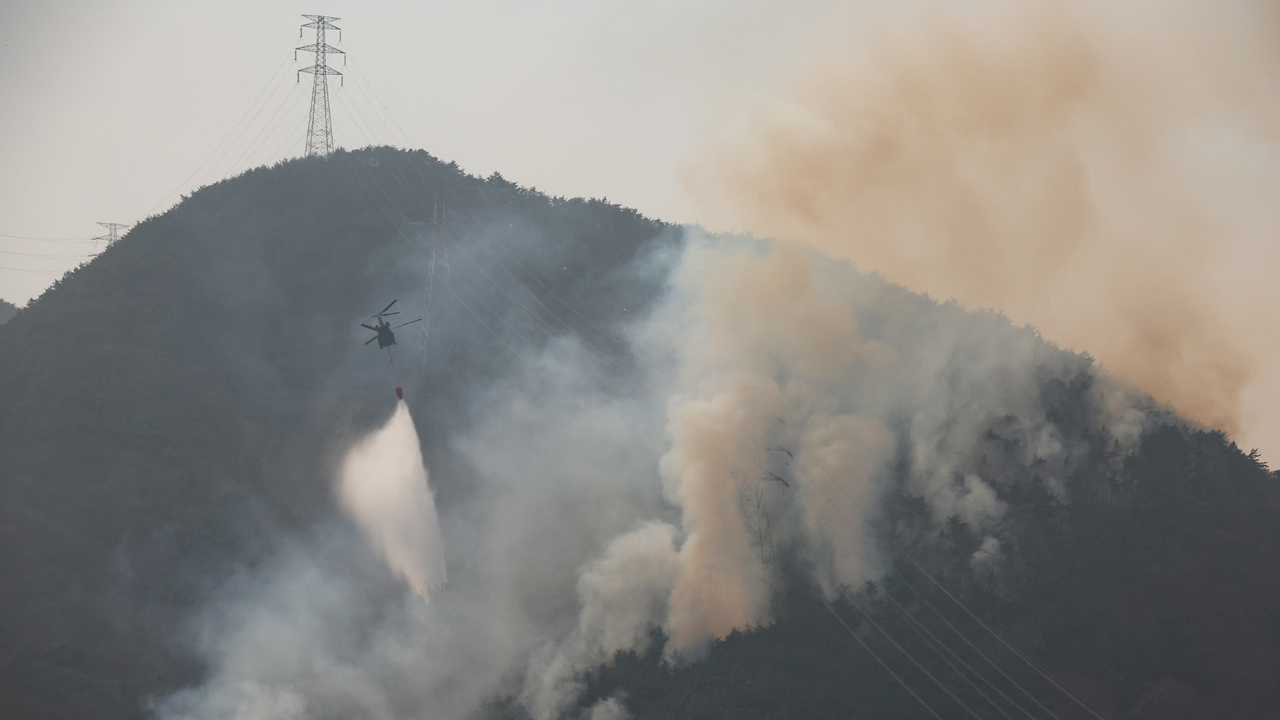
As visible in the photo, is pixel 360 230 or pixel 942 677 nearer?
pixel 942 677

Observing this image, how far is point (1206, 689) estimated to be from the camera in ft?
158

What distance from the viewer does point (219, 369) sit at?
71.4 meters

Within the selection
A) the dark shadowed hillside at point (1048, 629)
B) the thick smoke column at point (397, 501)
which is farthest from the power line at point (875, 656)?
the thick smoke column at point (397, 501)

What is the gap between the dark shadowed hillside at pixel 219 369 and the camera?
55.4 m

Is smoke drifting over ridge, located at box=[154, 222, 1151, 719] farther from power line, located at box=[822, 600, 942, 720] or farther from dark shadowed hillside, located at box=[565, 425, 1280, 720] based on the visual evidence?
dark shadowed hillside, located at box=[565, 425, 1280, 720]

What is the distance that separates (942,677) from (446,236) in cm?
5482

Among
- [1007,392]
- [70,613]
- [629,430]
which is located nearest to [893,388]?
[1007,392]

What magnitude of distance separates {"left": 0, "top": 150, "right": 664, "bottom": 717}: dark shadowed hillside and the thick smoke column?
163 centimetres

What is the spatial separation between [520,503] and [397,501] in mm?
8041

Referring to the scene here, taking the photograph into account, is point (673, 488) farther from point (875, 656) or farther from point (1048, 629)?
point (1048, 629)

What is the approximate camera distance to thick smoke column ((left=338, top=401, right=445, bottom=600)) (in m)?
60.1

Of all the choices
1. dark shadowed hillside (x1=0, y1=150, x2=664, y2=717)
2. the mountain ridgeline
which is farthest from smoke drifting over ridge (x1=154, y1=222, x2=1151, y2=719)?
dark shadowed hillside (x1=0, y1=150, x2=664, y2=717)

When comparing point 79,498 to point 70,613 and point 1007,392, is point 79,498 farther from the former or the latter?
point 1007,392

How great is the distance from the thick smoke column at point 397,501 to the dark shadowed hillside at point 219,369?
163cm
